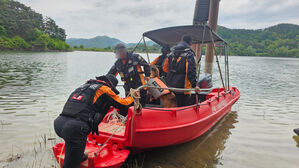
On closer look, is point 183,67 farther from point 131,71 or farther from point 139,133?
point 139,133

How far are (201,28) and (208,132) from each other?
8.71ft

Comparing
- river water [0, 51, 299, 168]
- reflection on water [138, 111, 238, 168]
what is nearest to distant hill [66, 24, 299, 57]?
river water [0, 51, 299, 168]

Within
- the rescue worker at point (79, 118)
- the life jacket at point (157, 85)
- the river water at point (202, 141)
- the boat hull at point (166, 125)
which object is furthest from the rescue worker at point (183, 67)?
the rescue worker at point (79, 118)

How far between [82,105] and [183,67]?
2204 mm

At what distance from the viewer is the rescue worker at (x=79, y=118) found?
2145mm

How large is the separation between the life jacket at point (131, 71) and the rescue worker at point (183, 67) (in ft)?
2.21

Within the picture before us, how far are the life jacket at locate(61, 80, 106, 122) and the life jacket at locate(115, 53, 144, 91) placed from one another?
1.78m

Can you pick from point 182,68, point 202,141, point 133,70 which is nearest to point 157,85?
point 182,68

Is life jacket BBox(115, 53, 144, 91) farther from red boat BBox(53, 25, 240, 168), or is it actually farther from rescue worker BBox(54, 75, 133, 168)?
rescue worker BBox(54, 75, 133, 168)

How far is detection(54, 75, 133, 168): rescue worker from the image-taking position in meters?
2.14

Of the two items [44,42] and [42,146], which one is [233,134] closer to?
[42,146]

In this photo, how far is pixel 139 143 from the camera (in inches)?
115

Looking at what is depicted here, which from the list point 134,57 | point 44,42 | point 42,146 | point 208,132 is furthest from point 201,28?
point 44,42

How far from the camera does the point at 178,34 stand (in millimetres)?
5480
